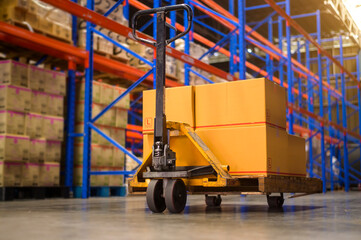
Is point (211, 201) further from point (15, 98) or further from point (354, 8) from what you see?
point (354, 8)

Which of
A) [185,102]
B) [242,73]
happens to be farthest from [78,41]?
[185,102]

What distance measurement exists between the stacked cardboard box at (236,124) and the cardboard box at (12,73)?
3.29 metres

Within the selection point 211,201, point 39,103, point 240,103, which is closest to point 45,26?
point 39,103

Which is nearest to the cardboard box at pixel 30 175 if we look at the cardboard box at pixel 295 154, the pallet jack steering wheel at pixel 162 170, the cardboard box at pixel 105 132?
the cardboard box at pixel 105 132

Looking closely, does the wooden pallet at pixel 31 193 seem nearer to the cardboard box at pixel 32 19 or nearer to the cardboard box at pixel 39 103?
the cardboard box at pixel 39 103

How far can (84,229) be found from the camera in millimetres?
2830

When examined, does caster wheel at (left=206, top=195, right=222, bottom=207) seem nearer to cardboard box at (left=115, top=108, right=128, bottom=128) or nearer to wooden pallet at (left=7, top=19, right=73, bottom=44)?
wooden pallet at (left=7, top=19, right=73, bottom=44)

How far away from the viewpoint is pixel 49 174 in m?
7.82

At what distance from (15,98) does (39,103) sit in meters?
0.53

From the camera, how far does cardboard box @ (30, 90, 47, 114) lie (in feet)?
24.8

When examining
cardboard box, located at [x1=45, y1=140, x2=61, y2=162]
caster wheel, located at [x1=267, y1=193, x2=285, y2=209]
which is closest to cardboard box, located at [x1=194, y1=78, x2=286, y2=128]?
caster wheel, located at [x1=267, y1=193, x2=285, y2=209]

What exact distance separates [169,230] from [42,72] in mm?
5628

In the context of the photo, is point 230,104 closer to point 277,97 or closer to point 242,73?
point 277,97

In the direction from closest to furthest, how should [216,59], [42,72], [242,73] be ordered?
1. [42,72]
2. [242,73]
3. [216,59]
